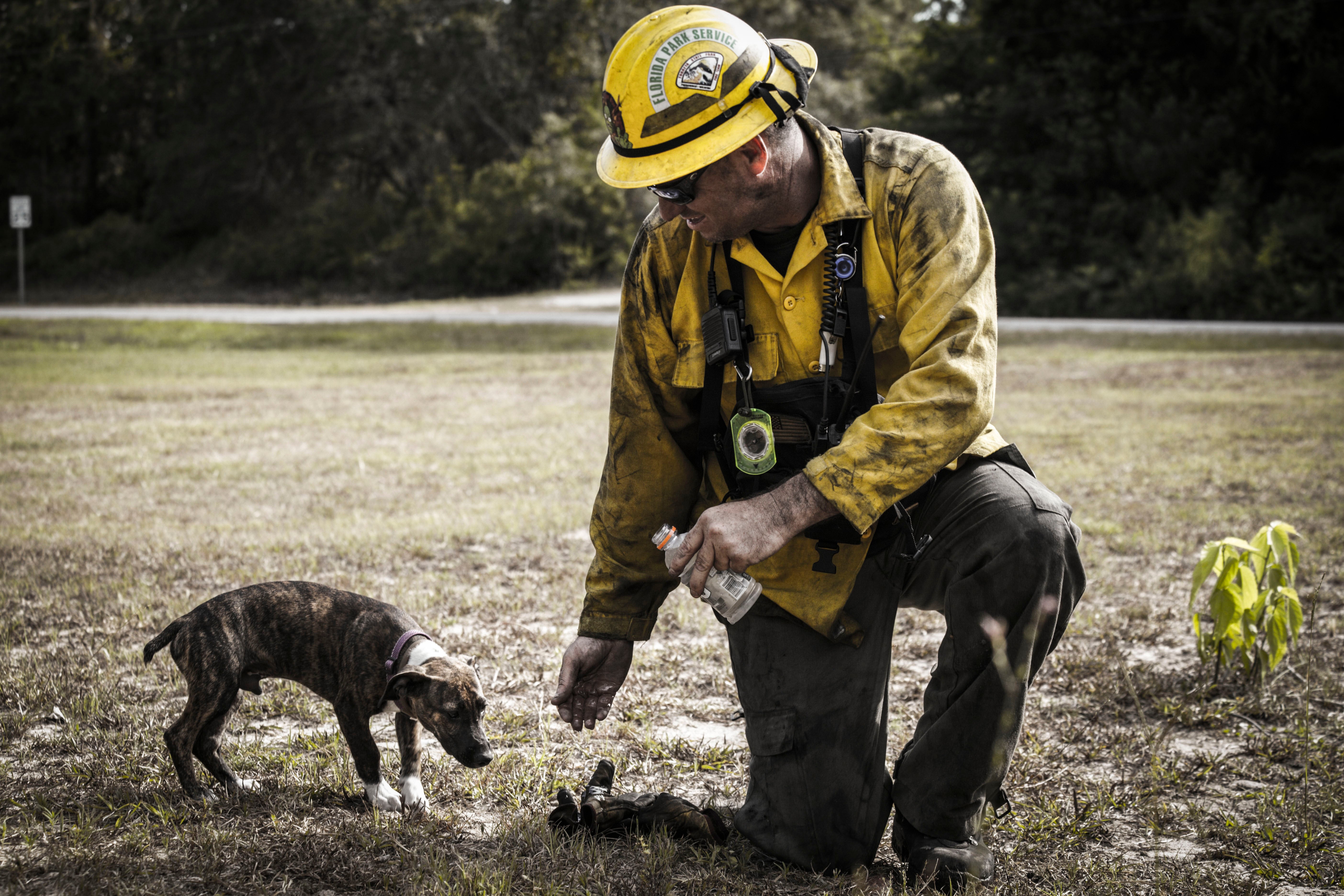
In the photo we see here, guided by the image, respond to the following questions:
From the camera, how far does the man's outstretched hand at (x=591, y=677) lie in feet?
9.75

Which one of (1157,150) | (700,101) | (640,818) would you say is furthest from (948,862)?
(1157,150)

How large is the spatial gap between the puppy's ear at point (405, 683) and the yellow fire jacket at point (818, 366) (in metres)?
0.45

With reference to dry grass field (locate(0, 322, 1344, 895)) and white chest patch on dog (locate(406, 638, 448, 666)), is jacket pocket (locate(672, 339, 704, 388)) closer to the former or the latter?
white chest patch on dog (locate(406, 638, 448, 666))

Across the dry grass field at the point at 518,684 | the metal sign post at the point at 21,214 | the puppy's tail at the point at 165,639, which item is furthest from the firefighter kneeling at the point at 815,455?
the metal sign post at the point at 21,214

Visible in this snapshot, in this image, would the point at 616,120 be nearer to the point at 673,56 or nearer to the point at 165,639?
the point at 673,56

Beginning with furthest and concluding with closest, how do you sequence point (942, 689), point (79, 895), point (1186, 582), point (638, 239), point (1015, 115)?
point (1015, 115) → point (1186, 582) → point (638, 239) → point (942, 689) → point (79, 895)

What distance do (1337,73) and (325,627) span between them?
25723mm

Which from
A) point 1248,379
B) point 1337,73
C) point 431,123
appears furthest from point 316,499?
point 431,123

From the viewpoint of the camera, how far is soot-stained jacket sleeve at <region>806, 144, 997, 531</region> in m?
2.38

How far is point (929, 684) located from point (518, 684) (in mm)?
1660

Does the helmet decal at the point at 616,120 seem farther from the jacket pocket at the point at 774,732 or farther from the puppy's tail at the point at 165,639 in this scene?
the puppy's tail at the point at 165,639

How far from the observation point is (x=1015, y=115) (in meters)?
26.8

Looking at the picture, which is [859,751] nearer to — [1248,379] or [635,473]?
[635,473]

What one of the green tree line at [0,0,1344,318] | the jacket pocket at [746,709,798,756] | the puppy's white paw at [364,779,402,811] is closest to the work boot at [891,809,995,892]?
the jacket pocket at [746,709,798,756]
